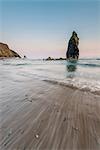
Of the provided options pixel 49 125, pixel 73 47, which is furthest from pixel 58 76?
pixel 73 47

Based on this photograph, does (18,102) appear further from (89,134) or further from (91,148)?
(91,148)

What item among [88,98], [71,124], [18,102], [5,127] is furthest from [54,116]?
[88,98]

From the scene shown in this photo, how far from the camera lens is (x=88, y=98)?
721 cm

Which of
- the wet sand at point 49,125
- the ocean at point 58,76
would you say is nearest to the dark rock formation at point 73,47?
the ocean at point 58,76

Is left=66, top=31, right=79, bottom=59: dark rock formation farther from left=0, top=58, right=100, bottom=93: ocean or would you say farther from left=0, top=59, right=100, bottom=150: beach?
left=0, top=59, right=100, bottom=150: beach

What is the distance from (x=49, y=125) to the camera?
14.2 feet

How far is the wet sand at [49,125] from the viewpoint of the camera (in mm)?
3434

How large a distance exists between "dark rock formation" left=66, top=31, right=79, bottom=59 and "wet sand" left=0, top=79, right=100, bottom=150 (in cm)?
11380

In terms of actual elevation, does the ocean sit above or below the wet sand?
below

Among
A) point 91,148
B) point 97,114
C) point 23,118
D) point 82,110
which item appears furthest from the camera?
point 82,110

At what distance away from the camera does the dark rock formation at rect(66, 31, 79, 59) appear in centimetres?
11844

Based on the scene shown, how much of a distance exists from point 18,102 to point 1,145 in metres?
2.99

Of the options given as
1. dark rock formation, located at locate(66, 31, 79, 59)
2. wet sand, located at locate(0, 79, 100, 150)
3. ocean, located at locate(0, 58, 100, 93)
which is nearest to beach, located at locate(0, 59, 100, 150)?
wet sand, located at locate(0, 79, 100, 150)

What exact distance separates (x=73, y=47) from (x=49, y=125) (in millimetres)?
117767
